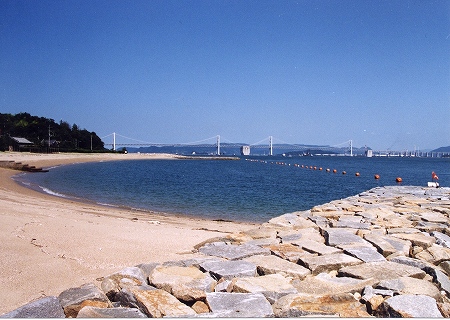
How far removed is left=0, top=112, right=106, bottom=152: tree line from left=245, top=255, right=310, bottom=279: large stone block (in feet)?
161

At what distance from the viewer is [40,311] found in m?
1.95

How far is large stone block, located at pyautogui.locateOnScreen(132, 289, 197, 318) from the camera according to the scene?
1993 mm

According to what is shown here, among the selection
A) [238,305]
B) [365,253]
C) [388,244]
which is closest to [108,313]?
[238,305]

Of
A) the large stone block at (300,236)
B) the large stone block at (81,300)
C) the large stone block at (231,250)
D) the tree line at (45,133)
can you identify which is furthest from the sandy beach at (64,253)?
the tree line at (45,133)

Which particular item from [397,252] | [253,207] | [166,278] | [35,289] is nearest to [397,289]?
[397,252]

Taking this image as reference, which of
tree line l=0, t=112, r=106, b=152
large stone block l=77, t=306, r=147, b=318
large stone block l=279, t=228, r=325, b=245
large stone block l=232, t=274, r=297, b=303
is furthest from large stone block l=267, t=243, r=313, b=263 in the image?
tree line l=0, t=112, r=106, b=152

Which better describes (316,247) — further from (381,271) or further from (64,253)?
(64,253)

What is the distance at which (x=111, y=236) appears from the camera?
172 inches

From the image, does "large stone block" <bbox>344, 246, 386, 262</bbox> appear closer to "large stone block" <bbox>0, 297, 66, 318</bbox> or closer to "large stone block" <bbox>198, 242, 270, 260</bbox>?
"large stone block" <bbox>198, 242, 270, 260</bbox>

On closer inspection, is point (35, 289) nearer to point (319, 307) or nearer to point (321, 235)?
point (319, 307)

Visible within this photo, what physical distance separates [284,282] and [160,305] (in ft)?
2.89

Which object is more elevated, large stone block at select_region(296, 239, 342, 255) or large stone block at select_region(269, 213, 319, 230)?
large stone block at select_region(296, 239, 342, 255)

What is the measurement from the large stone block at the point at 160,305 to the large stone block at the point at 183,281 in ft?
0.30

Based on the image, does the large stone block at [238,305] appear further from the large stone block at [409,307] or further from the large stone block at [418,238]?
the large stone block at [418,238]
